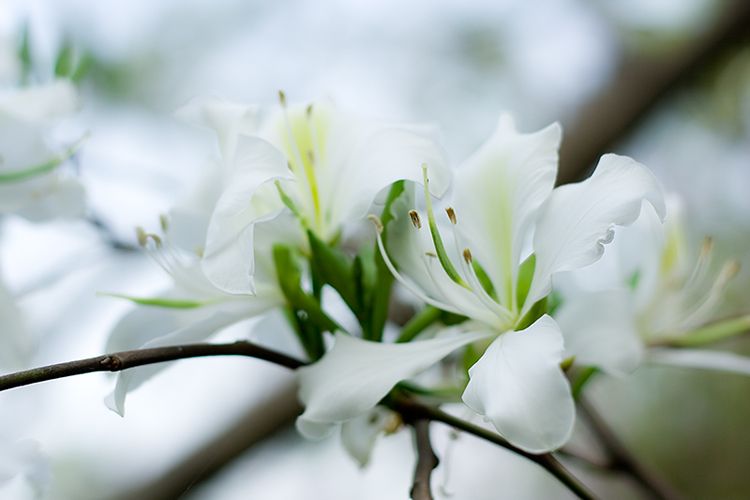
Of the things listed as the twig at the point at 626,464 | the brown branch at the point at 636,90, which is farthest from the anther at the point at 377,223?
the brown branch at the point at 636,90

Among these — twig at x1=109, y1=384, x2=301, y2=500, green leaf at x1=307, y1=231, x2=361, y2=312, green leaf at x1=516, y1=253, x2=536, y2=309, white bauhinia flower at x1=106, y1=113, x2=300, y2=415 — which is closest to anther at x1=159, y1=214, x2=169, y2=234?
white bauhinia flower at x1=106, y1=113, x2=300, y2=415

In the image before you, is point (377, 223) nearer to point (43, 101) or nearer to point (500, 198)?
point (500, 198)

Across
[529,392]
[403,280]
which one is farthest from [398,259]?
[529,392]

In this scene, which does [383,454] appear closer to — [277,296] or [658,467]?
[658,467]

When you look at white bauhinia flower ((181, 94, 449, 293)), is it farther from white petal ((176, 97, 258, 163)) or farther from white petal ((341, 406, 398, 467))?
white petal ((341, 406, 398, 467))

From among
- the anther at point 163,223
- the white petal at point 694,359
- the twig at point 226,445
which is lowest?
the twig at point 226,445

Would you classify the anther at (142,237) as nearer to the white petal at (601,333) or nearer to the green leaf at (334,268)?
the green leaf at (334,268)
